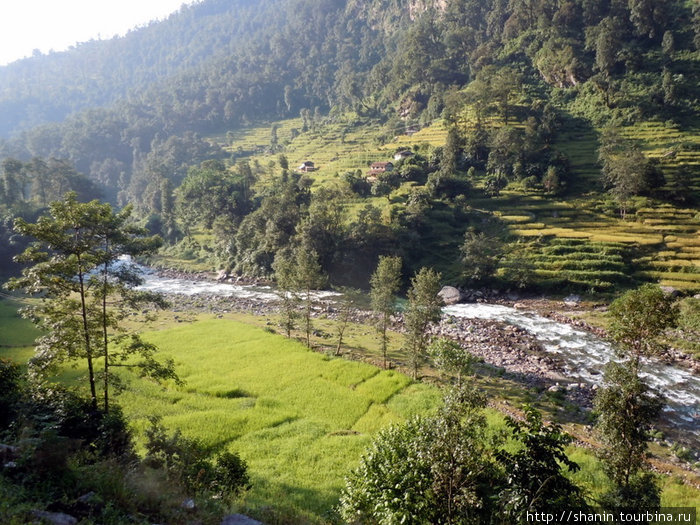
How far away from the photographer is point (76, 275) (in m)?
13.9

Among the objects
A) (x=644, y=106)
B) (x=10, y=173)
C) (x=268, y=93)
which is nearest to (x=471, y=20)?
(x=644, y=106)

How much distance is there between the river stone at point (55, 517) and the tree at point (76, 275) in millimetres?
6617

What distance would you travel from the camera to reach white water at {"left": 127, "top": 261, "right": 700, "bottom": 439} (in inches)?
998

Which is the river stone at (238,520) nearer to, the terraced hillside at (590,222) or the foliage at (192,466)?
the foliage at (192,466)

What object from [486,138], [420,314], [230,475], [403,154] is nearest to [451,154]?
[486,138]

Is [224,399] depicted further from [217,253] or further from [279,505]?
[217,253]

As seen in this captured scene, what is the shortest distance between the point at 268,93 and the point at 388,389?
599ft

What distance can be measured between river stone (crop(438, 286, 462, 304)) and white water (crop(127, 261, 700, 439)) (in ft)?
3.47

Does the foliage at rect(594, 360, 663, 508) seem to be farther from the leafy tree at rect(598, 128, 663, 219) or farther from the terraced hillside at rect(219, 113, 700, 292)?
the leafy tree at rect(598, 128, 663, 219)

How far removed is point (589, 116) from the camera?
80750mm

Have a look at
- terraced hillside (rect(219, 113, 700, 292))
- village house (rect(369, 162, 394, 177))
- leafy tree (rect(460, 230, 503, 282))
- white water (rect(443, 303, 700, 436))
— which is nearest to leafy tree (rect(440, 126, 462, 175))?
terraced hillside (rect(219, 113, 700, 292))

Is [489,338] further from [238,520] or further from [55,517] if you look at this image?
[55,517]

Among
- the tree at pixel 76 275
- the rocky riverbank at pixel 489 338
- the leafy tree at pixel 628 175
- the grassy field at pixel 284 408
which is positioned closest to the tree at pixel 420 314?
the grassy field at pixel 284 408

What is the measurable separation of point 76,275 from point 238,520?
33.8 feet
